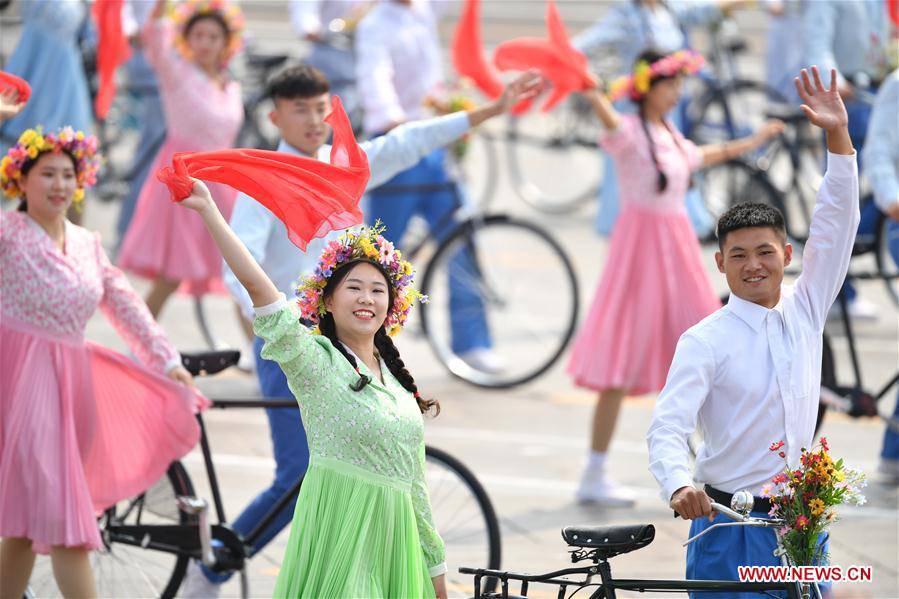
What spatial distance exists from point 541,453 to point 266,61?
17.5 ft

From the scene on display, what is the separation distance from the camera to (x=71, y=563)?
5.53 m

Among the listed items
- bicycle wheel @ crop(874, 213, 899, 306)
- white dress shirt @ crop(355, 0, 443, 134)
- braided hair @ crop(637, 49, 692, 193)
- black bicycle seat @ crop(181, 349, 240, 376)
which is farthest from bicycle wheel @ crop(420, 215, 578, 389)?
black bicycle seat @ crop(181, 349, 240, 376)

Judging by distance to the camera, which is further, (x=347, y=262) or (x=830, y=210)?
(x=830, y=210)

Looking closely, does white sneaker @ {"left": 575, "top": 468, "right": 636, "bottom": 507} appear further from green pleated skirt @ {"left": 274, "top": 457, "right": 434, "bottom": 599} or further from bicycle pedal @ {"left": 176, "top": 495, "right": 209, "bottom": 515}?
green pleated skirt @ {"left": 274, "top": 457, "right": 434, "bottom": 599}

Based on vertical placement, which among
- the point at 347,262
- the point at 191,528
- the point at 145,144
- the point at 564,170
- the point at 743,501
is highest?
the point at 564,170

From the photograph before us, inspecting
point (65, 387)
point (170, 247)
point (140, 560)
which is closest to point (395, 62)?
point (170, 247)

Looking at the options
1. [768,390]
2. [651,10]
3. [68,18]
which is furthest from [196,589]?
[651,10]

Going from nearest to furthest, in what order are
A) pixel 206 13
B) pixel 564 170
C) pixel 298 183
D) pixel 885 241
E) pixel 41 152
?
1. pixel 298 183
2. pixel 41 152
3. pixel 885 241
4. pixel 206 13
5. pixel 564 170

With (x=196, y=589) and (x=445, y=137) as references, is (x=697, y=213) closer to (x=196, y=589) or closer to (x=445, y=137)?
(x=445, y=137)

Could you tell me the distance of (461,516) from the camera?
613cm

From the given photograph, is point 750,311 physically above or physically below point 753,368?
above

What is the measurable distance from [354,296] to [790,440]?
131 centimetres

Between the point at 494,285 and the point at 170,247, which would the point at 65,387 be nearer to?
the point at 170,247

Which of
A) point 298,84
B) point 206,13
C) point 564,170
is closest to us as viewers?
point 298,84
